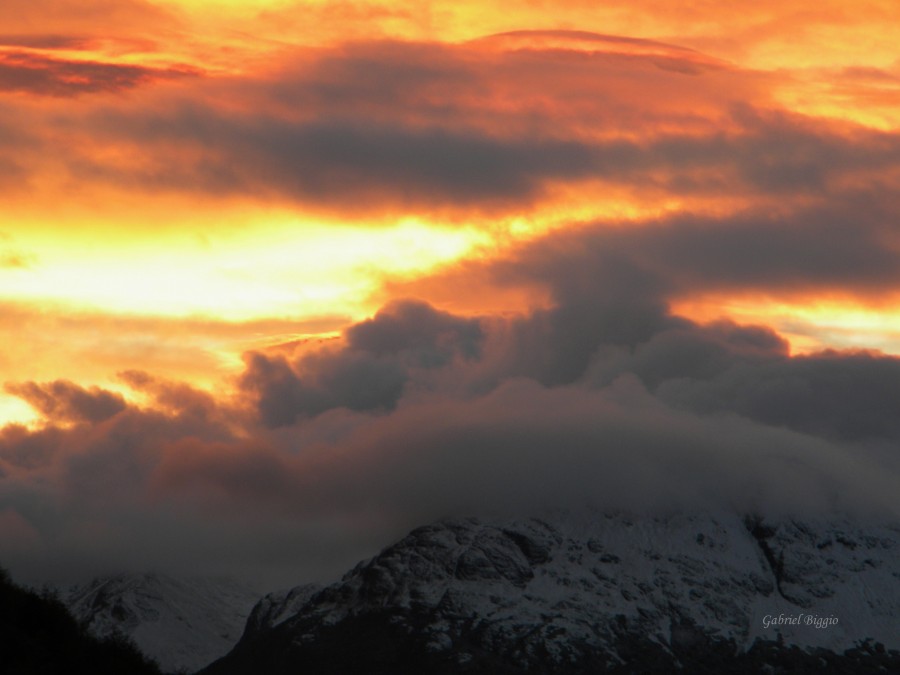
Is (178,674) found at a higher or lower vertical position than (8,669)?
lower

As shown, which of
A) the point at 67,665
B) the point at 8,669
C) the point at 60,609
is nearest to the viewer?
the point at 8,669

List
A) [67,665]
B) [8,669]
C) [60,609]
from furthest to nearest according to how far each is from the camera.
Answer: [60,609] → [67,665] → [8,669]

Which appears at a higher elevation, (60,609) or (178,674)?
(60,609)

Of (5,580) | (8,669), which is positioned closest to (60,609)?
(5,580)

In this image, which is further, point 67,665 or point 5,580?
point 5,580

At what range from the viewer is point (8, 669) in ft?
256

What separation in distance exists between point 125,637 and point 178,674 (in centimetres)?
437

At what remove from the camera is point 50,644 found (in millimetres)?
86562

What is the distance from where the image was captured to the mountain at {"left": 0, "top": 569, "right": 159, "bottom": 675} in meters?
81.6

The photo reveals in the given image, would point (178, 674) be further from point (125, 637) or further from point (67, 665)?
point (67, 665)

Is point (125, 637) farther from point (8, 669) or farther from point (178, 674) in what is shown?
point (8, 669)

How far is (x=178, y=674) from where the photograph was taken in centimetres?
9569

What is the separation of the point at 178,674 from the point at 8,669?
19.0 m

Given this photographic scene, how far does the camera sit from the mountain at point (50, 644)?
81625mm
